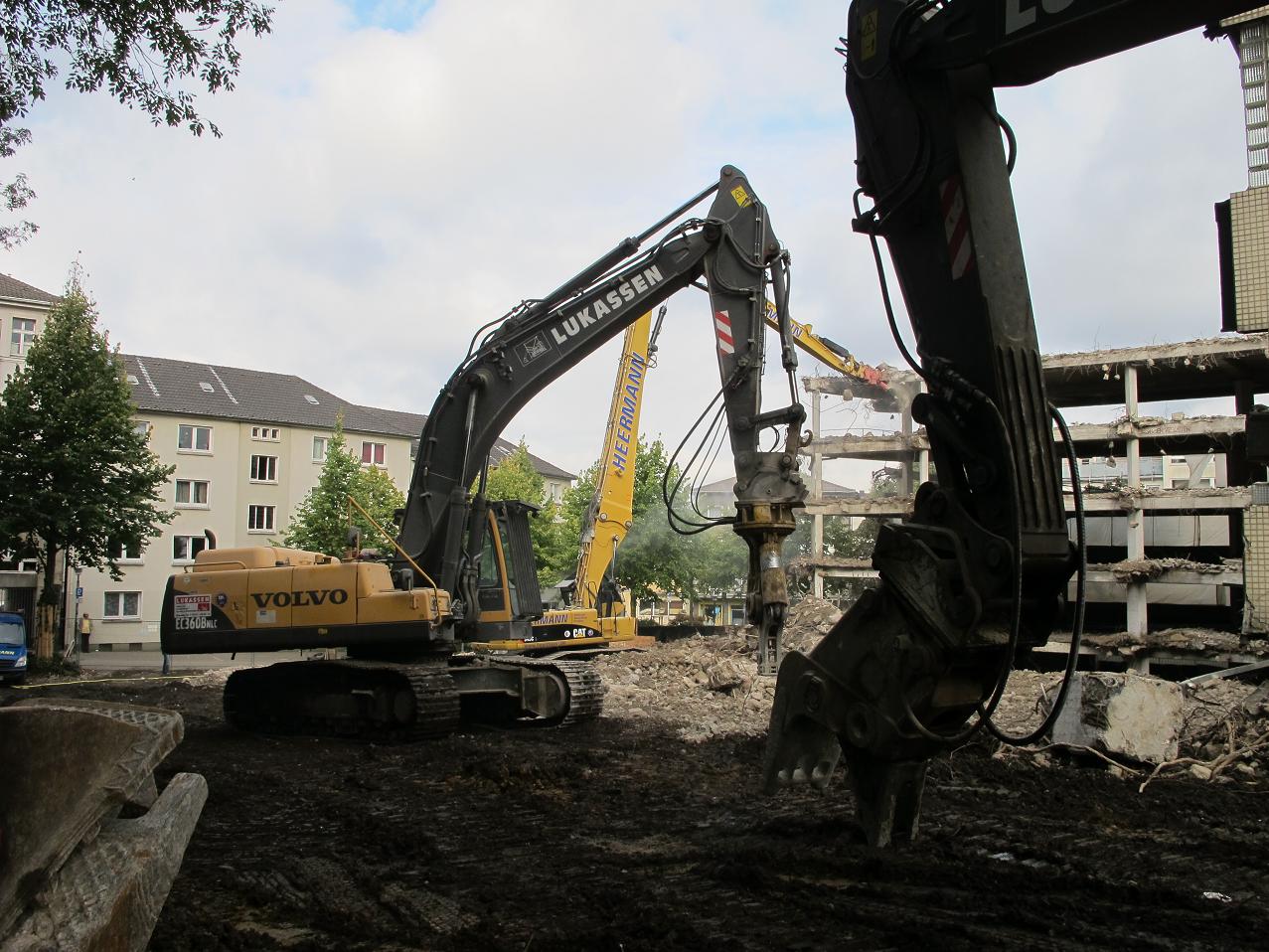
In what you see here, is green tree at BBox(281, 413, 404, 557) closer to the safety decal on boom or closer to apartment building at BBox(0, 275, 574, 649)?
apartment building at BBox(0, 275, 574, 649)

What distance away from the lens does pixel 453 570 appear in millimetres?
10820

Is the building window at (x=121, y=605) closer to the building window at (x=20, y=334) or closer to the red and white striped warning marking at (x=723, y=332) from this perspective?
the building window at (x=20, y=334)

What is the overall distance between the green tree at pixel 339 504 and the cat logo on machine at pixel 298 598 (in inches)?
945

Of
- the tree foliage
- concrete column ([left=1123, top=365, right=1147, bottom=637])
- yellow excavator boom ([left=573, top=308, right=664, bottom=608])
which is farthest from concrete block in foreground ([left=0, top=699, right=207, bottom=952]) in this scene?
the tree foliage

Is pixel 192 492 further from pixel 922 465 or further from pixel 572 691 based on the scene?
pixel 572 691

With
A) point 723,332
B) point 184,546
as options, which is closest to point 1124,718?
point 723,332

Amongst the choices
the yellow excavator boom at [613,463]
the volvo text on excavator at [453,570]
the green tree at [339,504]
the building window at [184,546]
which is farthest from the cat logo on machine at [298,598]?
the building window at [184,546]

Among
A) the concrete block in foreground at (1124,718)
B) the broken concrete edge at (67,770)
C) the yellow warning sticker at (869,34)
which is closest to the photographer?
the broken concrete edge at (67,770)

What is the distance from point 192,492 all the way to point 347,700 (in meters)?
36.9

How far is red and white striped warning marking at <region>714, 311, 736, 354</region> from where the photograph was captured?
10266 millimetres

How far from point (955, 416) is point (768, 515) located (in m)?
3.92

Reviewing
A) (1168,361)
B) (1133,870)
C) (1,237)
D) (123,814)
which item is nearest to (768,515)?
(1133,870)

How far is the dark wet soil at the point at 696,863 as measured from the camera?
4.41 meters

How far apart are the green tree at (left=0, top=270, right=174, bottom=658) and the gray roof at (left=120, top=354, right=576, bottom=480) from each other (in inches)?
753
